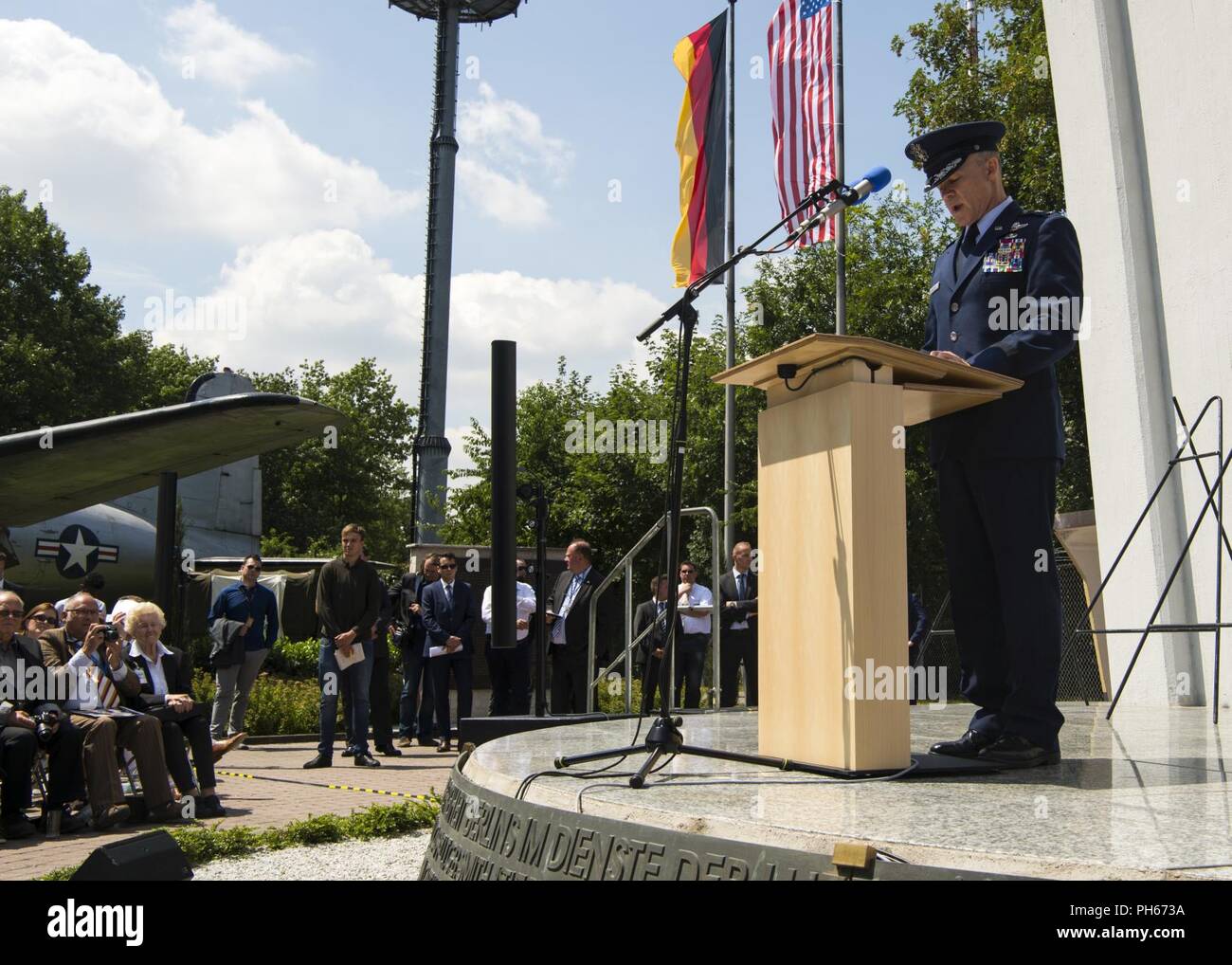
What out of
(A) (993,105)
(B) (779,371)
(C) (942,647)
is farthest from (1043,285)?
(A) (993,105)

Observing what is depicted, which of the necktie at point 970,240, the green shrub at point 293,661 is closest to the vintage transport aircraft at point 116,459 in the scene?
the green shrub at point 293,661

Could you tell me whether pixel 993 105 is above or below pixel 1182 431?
above

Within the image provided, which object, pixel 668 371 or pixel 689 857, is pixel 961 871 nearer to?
pixel 689 857

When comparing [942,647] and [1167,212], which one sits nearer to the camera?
[1167,212]

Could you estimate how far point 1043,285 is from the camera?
3.48 m

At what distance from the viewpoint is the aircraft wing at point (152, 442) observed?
31.3ft

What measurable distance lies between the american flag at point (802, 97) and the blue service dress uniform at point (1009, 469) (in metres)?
13.2

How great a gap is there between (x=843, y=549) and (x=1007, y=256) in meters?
1.23

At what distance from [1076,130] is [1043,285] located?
5487 millimetres

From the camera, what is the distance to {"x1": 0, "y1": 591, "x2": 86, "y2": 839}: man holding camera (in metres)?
6.23

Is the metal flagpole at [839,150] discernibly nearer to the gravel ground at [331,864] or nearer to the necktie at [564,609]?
the necktie at [564,609]

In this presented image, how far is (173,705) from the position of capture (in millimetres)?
7176
